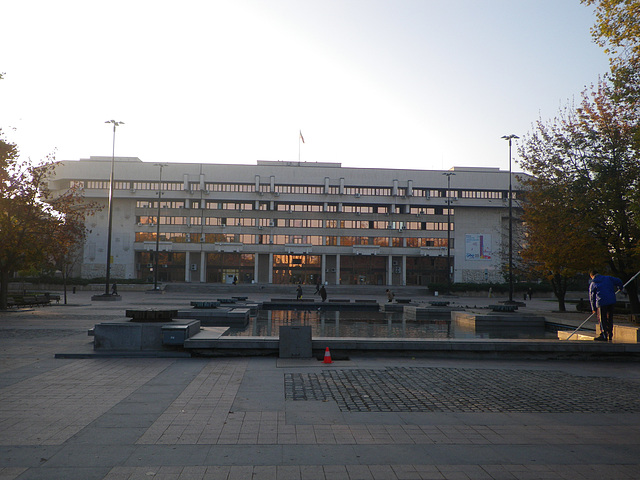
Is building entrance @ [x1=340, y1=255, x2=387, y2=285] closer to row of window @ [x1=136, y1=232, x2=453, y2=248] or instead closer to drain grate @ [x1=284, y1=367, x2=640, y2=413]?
row of window @ [x1=136, y1=232, x2=453, y2=248]

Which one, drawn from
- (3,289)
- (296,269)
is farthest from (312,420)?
(296,269)

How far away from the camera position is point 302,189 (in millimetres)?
79062

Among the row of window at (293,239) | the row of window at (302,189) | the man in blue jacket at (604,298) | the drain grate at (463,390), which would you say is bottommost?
the drain grate at (463,390)

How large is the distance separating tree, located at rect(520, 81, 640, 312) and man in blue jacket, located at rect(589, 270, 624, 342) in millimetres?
10873

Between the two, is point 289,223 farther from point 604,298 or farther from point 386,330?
point 604,298

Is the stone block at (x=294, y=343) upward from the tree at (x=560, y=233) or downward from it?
downward

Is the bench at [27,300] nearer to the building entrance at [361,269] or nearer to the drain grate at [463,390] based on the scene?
the drain grate at [463,390]

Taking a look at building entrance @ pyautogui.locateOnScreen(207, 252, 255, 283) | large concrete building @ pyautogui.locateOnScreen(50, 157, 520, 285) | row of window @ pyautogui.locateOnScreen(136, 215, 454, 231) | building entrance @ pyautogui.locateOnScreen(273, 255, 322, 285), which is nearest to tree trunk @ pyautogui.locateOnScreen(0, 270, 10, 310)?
large concrete building @ pyautogui.locateOnScreen(50, 157, 520, 285)

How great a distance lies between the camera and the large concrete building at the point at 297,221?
75938mm

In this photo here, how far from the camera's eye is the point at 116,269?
75.8 m

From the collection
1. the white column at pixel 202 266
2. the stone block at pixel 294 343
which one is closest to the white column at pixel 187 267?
the white column at pixel 202 266

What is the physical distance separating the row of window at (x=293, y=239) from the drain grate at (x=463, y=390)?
6834 centimetres

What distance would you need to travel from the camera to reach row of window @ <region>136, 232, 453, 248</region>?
76750mm

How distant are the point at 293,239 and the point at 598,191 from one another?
5731cm
